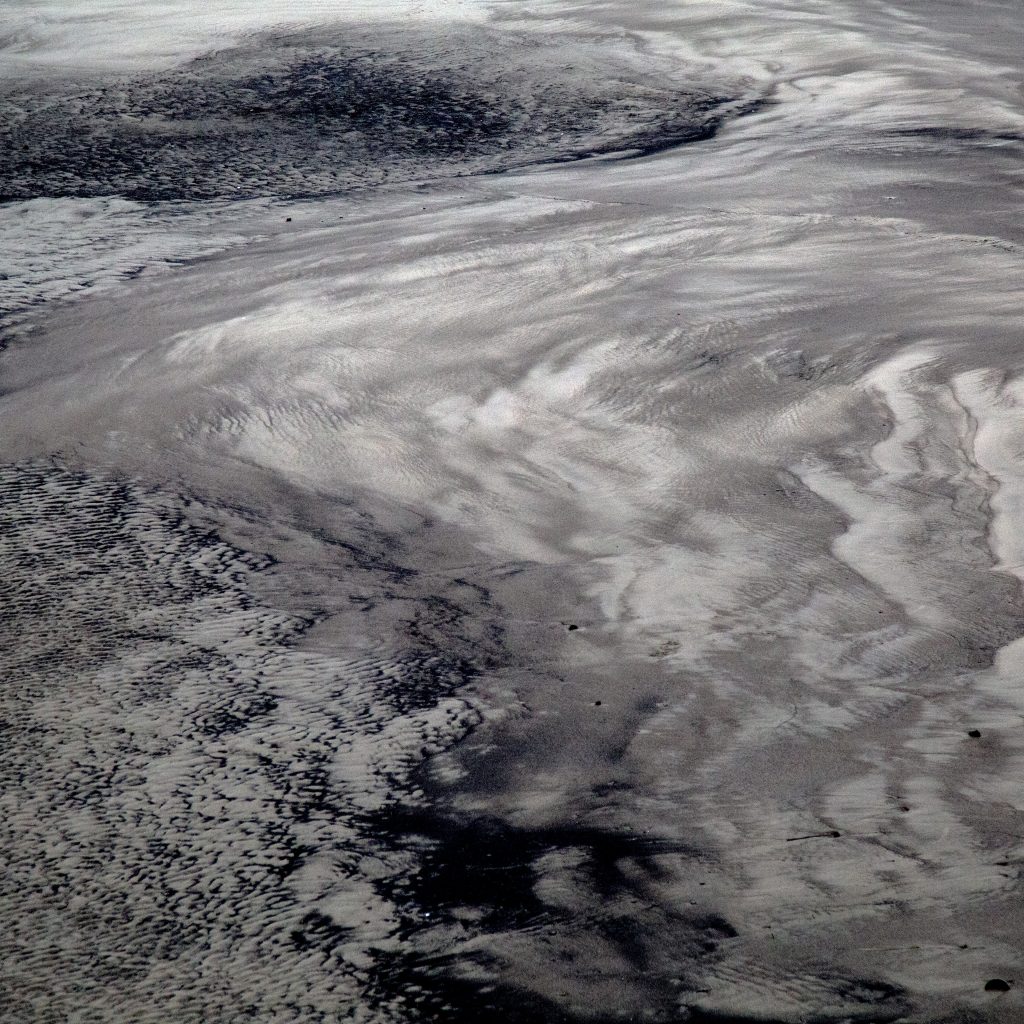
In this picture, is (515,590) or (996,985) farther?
(515,590)

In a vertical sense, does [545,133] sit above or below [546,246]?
above

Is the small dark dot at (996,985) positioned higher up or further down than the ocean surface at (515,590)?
further down

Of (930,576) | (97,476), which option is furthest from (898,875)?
(97,476)

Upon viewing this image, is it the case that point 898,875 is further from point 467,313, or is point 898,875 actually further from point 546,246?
point 546,246

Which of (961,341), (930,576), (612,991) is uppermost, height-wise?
(961,341)

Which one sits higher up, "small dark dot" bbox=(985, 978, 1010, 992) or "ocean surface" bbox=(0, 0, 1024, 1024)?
"ocean surface" bbox=(0, 0, 1024, 1024)
